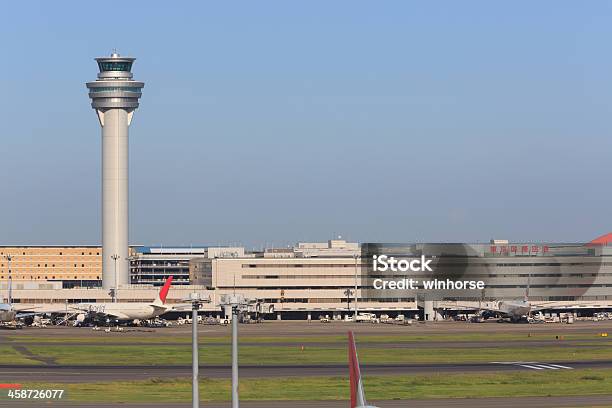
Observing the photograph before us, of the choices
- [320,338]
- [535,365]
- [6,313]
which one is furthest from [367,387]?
[6,313]

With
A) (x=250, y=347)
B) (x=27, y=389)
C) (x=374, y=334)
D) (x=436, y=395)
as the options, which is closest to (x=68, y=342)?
(x=250, y=347)

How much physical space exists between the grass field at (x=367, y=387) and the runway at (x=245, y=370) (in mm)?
4491

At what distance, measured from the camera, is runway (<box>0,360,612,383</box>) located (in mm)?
97875

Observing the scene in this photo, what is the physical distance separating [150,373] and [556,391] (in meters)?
32.9

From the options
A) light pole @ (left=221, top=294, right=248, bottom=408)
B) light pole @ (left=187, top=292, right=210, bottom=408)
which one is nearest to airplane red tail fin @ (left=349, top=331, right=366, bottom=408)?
light pole @ (left=221, top=294, right=248, bottom=408)

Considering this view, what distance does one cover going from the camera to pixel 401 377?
97.6 m

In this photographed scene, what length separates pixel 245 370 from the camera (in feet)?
345

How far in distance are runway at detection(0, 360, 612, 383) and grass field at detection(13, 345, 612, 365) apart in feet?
16.8

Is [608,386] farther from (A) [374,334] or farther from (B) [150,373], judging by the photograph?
(A) [374,334]

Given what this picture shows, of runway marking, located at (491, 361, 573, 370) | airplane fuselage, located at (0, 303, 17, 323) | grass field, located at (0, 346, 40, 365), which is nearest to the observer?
runway marking, located at (491, 361, 573, 370)

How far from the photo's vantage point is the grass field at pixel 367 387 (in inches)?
3354

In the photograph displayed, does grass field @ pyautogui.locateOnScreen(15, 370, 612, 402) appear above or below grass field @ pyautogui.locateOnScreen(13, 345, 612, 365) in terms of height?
below

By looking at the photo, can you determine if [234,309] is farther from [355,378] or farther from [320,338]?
[320,338]

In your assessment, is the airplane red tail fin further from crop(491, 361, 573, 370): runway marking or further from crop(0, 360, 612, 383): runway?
crop(491, 361, 573, 370): runway marking
